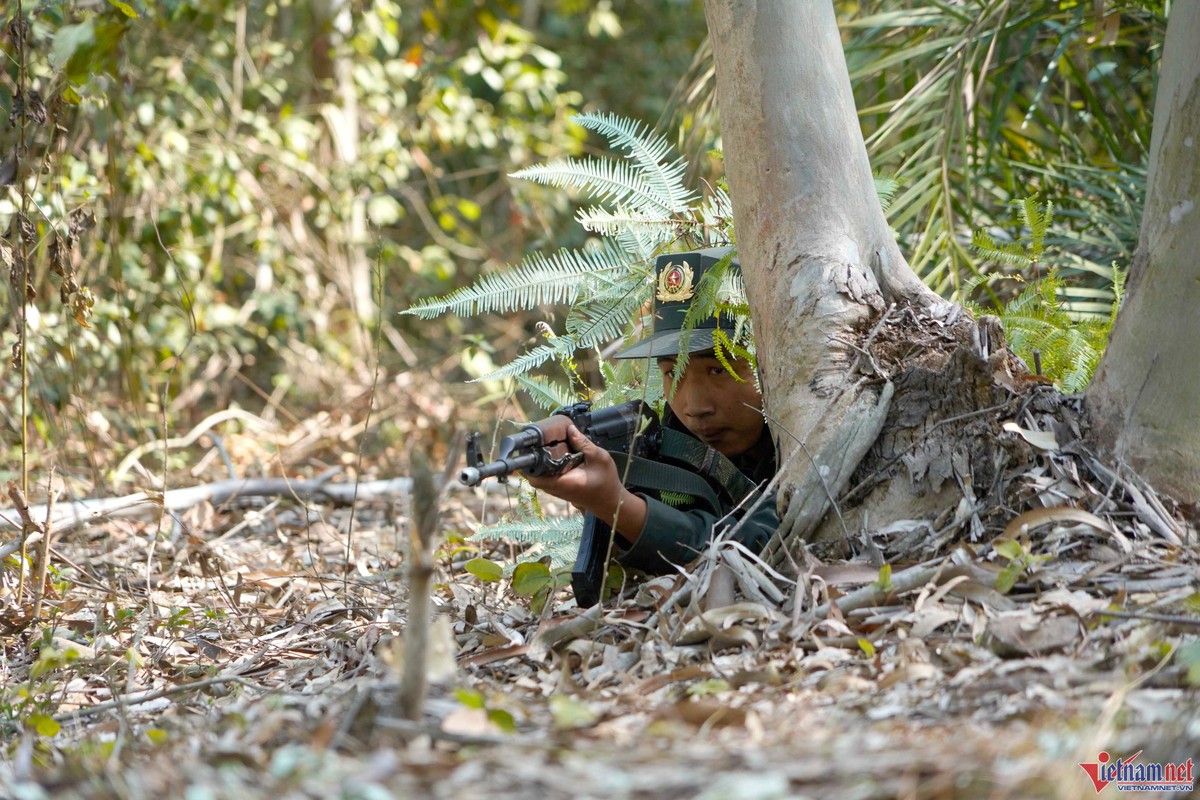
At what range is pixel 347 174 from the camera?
6352 millimetres

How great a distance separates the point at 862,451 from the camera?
6.70 ft

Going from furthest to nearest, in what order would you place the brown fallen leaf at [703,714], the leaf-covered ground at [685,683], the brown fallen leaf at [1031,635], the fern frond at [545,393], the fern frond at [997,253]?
the fern frond at [545,393] → the fern frond at [997,253] → the brown fallen leaf at [1031,635] → the brown fallen leaf at [703,714] → the leaf-covered ground at [685,683]

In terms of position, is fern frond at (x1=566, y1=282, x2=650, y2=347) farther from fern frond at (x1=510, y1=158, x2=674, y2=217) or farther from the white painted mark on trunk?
the white painted mark on trunk

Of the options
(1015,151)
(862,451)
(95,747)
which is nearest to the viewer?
(95,747)

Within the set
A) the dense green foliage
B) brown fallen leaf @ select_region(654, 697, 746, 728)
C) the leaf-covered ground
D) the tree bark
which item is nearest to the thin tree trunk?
the tree bark

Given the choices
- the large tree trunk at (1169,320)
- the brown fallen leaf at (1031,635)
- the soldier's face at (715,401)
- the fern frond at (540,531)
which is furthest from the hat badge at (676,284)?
the brown fallen leaf at (1031,635)

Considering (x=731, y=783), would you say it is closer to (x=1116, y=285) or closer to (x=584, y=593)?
(x=584, y=593)

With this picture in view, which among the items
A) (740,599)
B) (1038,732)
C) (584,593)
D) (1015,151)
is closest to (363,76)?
(1015,151)

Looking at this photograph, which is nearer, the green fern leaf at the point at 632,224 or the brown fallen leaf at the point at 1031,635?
the brown fallen leaf at the point at 1031,635

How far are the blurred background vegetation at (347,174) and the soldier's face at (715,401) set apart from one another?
0.57m

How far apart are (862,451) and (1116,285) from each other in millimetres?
817

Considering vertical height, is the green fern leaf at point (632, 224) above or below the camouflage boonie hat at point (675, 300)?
above

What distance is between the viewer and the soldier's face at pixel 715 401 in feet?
8.45

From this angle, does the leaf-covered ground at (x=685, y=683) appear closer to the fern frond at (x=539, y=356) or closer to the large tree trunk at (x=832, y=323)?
the large tree trunk at (x=832, y=323)
